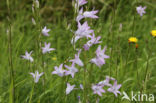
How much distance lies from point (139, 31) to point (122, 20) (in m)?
0.48

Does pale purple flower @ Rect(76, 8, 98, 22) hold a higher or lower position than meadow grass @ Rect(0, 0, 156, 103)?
higher

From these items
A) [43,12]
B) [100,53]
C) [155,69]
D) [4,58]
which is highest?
[43,12]

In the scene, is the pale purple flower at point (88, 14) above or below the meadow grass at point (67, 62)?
above

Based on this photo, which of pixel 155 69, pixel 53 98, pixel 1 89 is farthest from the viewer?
pixel 155 69

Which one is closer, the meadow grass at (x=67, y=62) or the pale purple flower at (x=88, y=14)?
the pale purple flower at (x=88, y=14)

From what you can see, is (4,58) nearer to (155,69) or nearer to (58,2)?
(155,69)

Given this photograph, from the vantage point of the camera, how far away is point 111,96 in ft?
5.07

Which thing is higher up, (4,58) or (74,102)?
(4,58)

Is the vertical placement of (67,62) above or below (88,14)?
below

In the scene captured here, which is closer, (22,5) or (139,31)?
(139,31)

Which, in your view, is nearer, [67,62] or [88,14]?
[88,14]

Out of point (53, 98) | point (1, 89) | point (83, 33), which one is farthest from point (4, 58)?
point (83, 33)

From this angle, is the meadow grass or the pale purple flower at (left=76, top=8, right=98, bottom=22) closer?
the pale purple flower at (left=76, top=8, right=98, bottom=22)

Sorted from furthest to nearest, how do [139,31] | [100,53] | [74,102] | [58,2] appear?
[58,2] < [139,31] < [74,102] < [100,53]
